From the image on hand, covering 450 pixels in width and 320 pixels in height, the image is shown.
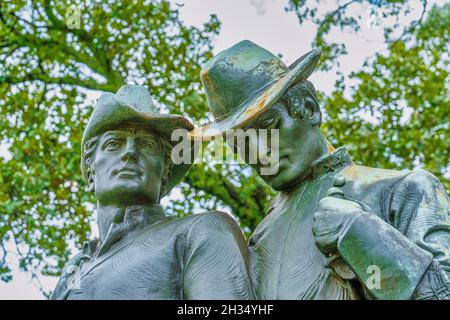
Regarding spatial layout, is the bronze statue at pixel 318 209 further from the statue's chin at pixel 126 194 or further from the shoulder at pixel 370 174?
the statue's chin at pixel 126 194

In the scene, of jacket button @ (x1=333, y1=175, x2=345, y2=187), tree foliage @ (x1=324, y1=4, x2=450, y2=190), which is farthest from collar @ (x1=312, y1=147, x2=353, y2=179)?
tree foliage @ (x1=324, y1=4, x2=450, y2=190)

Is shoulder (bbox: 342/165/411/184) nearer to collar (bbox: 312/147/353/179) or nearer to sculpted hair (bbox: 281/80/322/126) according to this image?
collar (bbox: 312/147/353/179)

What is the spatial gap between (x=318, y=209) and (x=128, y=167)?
1015 mm

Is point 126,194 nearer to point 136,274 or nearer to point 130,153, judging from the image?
point 130,153

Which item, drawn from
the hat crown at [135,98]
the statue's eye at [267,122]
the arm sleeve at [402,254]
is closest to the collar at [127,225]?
the hat crown at [135,98]

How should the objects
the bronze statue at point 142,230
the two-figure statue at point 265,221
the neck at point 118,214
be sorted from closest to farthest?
the two-figure statue at point 265,221
the bronze statue at point 142,230
the neck at point 118,214

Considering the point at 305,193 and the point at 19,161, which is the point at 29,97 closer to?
the point at 19,161

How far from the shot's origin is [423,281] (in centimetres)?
368

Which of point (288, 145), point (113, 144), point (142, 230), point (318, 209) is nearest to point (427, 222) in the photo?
point (318, 209)

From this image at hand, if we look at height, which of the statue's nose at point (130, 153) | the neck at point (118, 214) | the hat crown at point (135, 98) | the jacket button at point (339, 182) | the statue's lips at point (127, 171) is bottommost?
the neck at point (118, 214)

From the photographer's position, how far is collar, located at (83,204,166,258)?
4.49 meters

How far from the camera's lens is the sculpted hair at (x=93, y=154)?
15.5 feet
